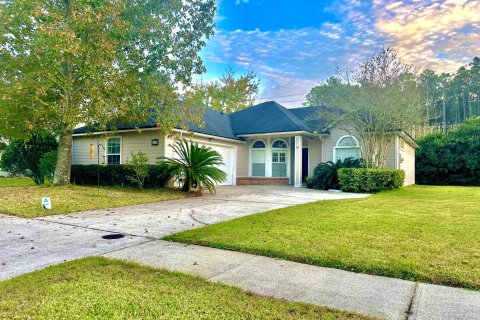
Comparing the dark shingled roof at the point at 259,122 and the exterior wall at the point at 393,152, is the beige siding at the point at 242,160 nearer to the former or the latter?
the dark shingled roof at the point at 259,122

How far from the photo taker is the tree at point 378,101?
1295 centimetres

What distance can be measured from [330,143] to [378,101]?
12.6 feet

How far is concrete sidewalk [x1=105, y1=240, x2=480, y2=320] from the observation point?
2.52 m

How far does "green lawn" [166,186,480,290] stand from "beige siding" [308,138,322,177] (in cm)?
1008

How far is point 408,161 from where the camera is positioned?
19.0m

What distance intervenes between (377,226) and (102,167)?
37.9 feet

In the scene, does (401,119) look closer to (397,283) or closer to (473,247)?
(473,247)

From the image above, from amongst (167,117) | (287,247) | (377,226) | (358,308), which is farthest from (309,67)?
(358,308)

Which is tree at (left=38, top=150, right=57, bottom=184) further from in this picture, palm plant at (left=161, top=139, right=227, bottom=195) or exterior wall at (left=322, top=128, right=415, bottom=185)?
exterior wall at (left=322, top=128, right=415, bottom=185)

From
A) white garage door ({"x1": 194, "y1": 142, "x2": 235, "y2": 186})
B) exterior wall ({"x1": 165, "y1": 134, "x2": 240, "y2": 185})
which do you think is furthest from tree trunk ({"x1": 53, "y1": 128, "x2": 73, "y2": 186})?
white garage door ({"x1": 194, "y1": 142, "x2": 235, "y2": 186})

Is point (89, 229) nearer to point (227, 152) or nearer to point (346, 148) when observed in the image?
point (227, 152)

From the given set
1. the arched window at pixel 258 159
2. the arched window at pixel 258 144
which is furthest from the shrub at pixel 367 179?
the arched window at pixel 258 144

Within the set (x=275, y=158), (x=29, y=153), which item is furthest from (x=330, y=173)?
(x=29, y=153)

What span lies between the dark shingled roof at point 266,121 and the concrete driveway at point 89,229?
27.8 feet
